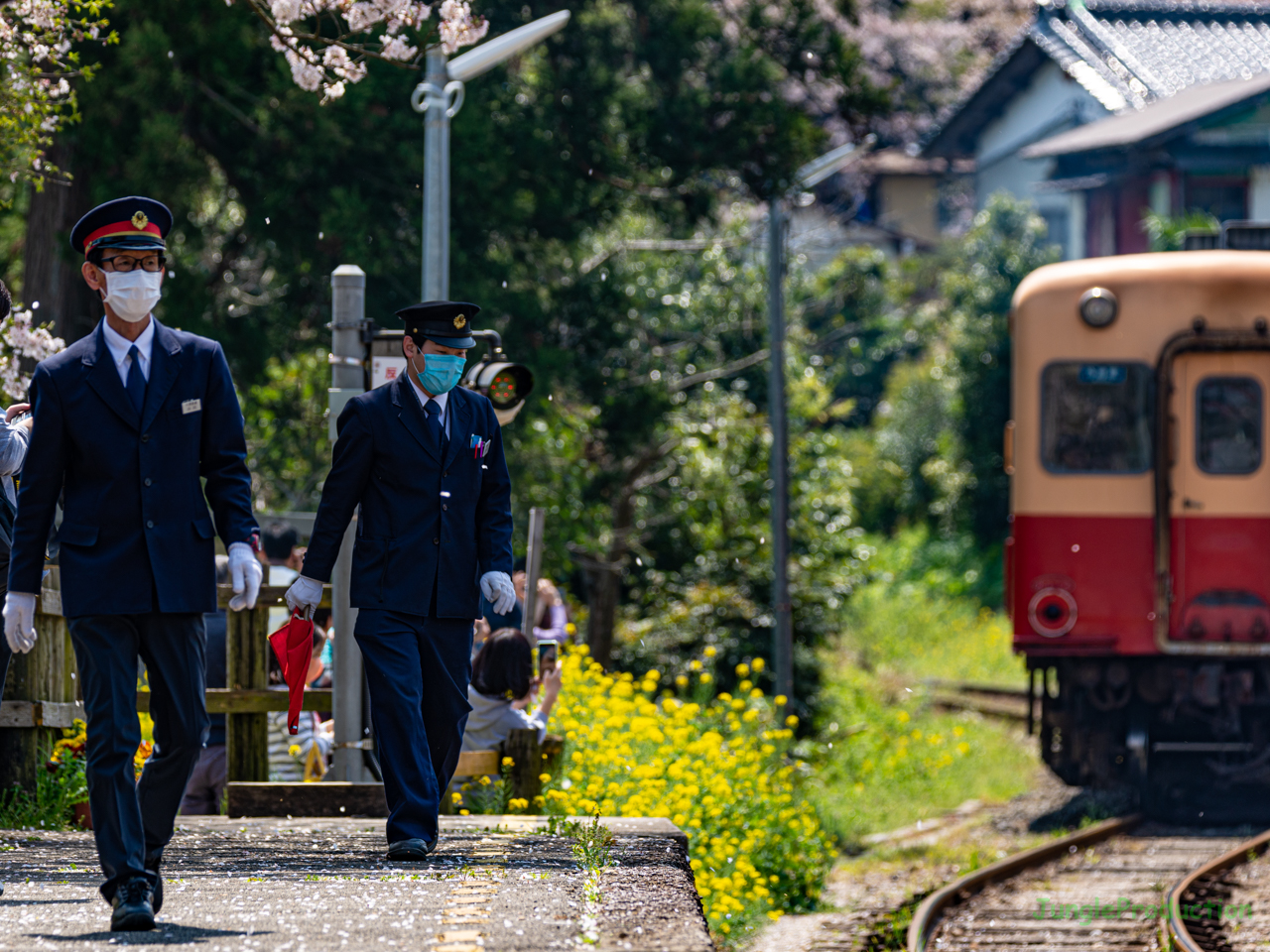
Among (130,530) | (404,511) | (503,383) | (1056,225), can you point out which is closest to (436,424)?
(404,511)

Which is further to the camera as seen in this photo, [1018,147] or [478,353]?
[1018,147]

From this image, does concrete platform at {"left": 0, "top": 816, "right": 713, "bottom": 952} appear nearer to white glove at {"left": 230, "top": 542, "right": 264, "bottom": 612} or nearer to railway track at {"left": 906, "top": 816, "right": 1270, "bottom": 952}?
white glove at {"left": 230, "top": 542, "right": 264, "bottom": 612}

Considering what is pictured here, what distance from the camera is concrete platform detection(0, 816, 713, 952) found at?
4.54 meters

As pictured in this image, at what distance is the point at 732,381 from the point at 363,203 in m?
6.01

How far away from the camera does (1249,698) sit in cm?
1234

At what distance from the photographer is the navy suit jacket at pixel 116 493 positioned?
4688 mm

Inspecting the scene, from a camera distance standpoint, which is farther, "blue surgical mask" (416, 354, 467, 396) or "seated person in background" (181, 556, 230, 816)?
"seated person in background" (181, 556, 230, 816)

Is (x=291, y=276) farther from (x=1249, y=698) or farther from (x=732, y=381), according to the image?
(x=1249, y=698)

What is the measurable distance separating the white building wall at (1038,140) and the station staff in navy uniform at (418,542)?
1088 inches

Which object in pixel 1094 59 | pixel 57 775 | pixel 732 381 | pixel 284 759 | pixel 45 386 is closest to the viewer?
pixel 45 386

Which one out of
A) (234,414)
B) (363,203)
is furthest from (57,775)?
(363,203)

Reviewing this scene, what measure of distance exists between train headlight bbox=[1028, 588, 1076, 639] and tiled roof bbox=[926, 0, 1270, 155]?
21.6m

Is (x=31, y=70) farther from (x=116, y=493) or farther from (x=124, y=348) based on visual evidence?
(x=116, y=493)

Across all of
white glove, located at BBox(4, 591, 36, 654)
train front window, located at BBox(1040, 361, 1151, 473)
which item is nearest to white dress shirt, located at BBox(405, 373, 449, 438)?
white glove, located at BBox(4, 591, 36, 654)
